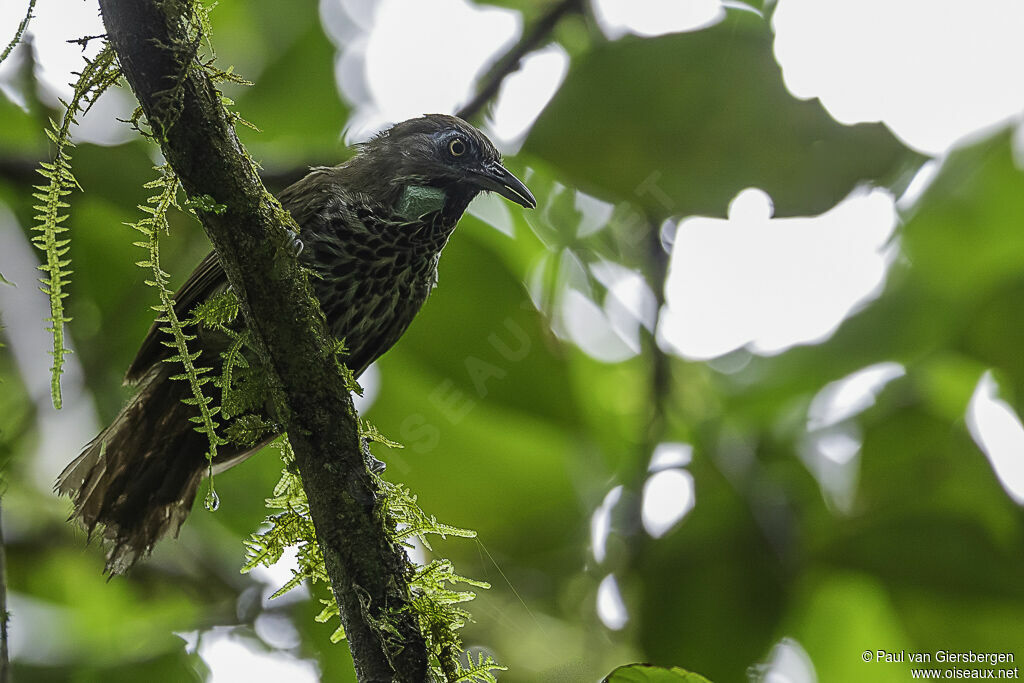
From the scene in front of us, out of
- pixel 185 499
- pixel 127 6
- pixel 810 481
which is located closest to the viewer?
pixel 127 6

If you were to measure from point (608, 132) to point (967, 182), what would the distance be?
1.54 metres

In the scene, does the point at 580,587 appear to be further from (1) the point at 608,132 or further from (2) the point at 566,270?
(1) the point at 608,132

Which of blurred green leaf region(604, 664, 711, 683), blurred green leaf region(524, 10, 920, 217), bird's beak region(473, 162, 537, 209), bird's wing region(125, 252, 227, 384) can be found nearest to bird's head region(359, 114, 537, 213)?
bird's beak region(473, 162, 537, 209)

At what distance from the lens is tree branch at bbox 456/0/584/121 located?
3.65 meters

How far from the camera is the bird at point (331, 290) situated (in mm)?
2809

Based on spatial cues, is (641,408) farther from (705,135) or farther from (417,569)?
(417,569)

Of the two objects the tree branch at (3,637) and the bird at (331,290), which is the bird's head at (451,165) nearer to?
the bird at (331,290)

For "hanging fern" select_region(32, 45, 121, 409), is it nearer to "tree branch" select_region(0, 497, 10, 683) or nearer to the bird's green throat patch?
"tree branch" select_region(0, 497, 10, 683)

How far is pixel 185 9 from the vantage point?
5.44 ft

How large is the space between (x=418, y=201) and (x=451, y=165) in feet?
0.74

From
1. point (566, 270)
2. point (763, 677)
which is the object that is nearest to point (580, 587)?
point (763, 677)

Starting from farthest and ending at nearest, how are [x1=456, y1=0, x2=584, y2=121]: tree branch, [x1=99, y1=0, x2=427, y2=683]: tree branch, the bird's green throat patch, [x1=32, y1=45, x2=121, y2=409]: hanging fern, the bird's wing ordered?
1. [x1=456, y1=0, x2=584, y2=121]: tree branch
2. the bird's green throat patch
3. the bird's wing
4. [x1=32, y1=45, x2=121, y2=409]: hanging fern
5. [x1=99, y1=0, x2=427, y2=683]: tree branch

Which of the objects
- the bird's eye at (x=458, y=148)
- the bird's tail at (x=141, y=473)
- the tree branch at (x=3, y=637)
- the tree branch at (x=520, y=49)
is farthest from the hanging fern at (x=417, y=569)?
the tree branch at (x=520, y=49)

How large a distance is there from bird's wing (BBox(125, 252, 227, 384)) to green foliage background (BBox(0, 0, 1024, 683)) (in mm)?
661
